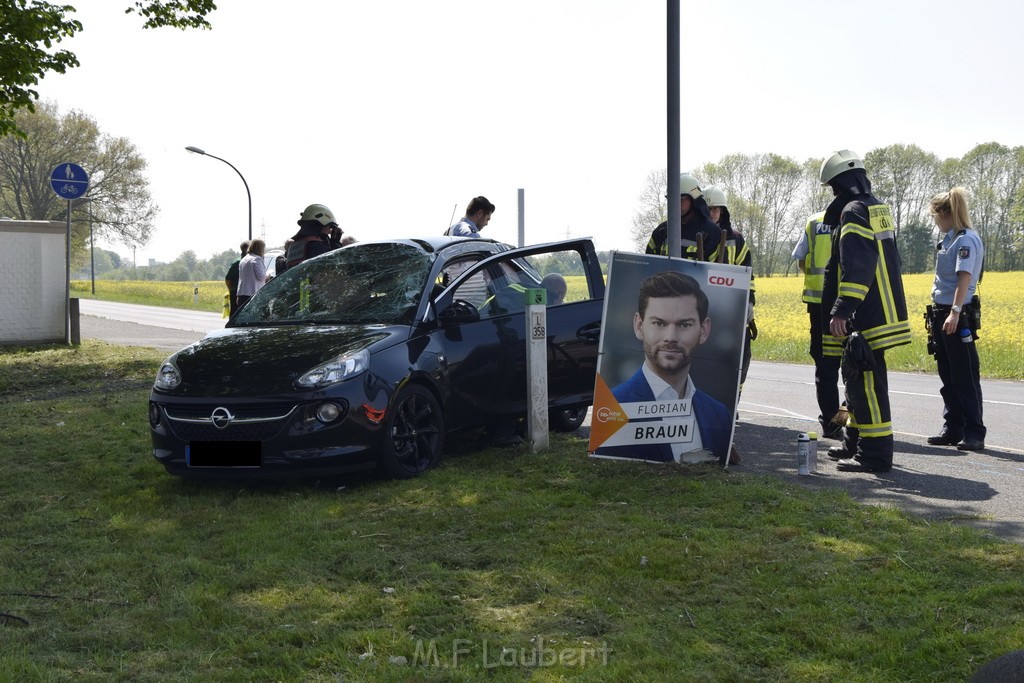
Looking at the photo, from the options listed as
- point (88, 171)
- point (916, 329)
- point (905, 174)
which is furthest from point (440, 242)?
point (905, 174)

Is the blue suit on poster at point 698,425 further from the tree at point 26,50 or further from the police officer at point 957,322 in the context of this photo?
the tree at point 26,50

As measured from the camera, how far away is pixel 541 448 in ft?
25.4

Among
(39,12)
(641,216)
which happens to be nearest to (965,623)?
(39,12)

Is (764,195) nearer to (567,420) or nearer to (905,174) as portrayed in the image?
(905,174)

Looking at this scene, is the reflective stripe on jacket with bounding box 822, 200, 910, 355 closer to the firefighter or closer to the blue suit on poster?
the blue suit on poster

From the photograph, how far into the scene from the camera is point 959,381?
26.6 ft

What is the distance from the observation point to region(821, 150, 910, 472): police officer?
22.6ft

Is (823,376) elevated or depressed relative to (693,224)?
depressed

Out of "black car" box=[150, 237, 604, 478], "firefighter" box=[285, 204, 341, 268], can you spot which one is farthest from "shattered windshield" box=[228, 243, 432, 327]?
"firefighter" box=[285, 204, 341, 268]

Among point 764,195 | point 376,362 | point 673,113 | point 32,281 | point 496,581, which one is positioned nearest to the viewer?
point 496,581

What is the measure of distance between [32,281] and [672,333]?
1534cm

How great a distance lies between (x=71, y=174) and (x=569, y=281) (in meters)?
11.3

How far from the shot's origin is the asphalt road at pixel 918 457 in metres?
6.01

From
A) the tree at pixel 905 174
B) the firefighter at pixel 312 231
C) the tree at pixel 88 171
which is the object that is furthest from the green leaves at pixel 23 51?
the tree at pixel 905 174
